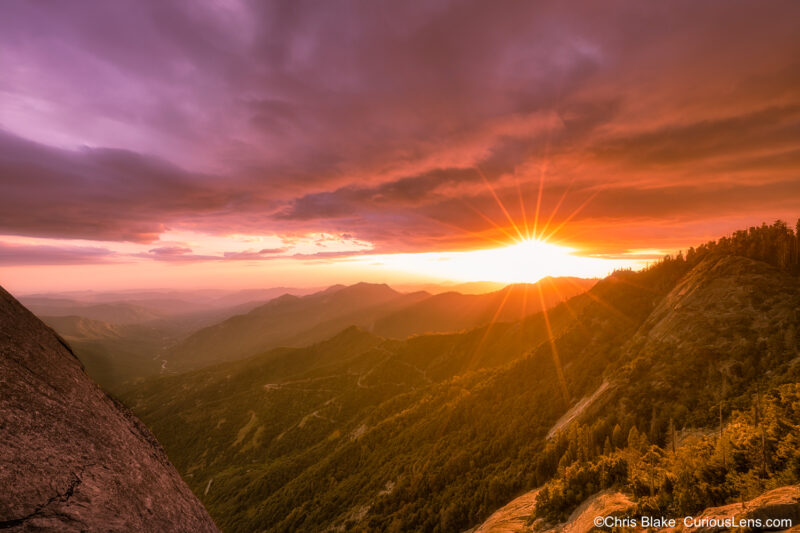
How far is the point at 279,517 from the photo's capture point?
3578 inches

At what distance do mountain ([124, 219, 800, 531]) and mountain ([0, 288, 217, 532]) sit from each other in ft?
115

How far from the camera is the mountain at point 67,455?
10781 millimetres

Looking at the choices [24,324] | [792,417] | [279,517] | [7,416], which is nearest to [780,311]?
[792,417]

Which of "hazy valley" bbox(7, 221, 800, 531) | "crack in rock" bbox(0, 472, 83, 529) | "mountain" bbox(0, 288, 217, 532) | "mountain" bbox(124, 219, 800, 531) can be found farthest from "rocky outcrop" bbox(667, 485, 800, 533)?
"crack in rock" bbox(0, 472, 83, 529)

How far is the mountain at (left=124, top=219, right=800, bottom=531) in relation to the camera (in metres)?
27.3

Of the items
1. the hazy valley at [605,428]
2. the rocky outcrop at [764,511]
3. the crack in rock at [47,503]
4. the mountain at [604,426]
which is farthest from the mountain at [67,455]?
the mountain at [604,426]

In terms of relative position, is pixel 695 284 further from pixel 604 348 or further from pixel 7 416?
pixel 7 416

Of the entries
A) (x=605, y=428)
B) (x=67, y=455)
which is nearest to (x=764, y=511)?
(x=605, y=428)

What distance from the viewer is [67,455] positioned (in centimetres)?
1275

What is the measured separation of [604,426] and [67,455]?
5727 cm

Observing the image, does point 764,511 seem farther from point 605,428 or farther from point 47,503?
point 605,428

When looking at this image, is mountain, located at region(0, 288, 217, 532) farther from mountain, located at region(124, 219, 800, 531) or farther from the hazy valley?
mountain, located at region(124, 219, 800, 531)

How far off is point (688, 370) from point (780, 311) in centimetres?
1523

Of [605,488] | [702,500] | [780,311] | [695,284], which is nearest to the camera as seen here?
[702,500]
